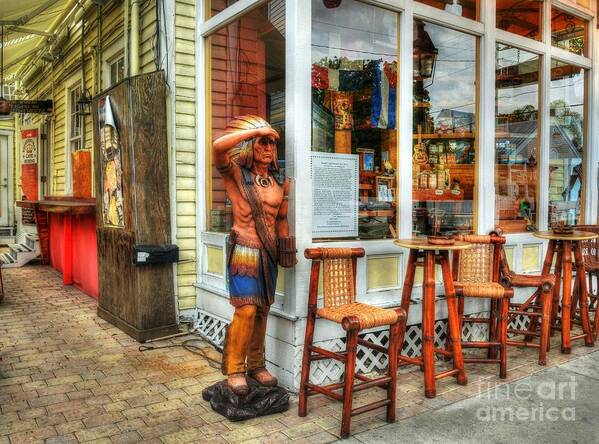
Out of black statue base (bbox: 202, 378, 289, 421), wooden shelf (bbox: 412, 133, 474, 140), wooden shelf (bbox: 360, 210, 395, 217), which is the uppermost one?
wooden shelf (bbox: 412, 133, 474, 140)

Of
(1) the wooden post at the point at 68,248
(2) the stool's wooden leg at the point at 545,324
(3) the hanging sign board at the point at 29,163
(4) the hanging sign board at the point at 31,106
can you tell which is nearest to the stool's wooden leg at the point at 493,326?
(2) the stool's wooden leg at the point at 545,324

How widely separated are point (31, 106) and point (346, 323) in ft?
31.0

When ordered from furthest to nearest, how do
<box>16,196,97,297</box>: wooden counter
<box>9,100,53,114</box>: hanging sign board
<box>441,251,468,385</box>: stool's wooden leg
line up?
<box>9,100,53,114</box>: hanging sign board < <box>16,196,97,297</box>: wooden counter < <box>441,251,468,385</box>: stool's wooden leg

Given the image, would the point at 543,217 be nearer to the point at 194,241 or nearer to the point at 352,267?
the point at 352,267

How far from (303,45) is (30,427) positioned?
298cm

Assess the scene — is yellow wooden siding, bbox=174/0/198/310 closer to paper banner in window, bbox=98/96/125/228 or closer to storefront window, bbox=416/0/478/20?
paper banner in window, bbox=98/96/125/228

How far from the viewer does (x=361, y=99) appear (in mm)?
4352

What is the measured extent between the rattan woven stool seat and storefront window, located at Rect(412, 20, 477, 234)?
5.20ft

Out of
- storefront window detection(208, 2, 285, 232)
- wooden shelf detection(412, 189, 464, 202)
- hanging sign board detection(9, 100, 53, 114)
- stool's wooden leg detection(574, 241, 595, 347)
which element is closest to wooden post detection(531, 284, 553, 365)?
stool's wooden leg detection(574, 241, 595, 347)

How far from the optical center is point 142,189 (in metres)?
4.68

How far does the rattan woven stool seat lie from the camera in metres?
2.96

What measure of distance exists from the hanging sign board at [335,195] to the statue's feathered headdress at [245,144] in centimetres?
60

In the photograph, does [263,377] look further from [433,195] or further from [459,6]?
[459,6]

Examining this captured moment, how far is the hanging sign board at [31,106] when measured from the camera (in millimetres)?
9797
